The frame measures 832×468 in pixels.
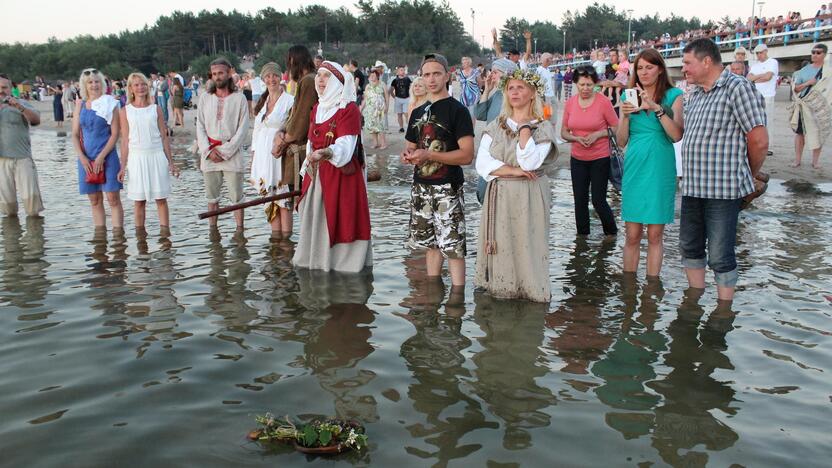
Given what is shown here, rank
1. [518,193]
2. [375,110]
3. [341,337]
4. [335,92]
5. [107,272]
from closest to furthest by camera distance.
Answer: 1. [341,337]
2. [518,193]
3. [335,92]
4. [107,272]
5. [375,110]

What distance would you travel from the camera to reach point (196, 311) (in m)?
5.99

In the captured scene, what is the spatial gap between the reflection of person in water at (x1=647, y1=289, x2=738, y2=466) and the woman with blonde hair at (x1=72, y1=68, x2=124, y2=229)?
257 inches

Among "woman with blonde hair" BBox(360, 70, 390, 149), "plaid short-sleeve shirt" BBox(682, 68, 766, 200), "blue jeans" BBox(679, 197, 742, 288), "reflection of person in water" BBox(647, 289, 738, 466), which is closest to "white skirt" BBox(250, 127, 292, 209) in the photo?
"blue jeans" BBox(679, 197, 742, 288)

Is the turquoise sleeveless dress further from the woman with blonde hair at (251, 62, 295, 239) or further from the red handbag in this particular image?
the red handbag

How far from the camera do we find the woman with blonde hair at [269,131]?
8180 mm

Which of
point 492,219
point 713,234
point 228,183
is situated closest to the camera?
point 713,234

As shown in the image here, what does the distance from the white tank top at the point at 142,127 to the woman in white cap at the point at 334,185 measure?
2.50 meters

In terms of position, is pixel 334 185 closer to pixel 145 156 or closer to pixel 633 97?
pixel 633 97

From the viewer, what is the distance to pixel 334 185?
6.90m

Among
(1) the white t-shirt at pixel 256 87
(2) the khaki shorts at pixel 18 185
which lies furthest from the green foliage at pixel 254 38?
(2) the khaki shorts at pixel 18 185

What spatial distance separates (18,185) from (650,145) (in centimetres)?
814

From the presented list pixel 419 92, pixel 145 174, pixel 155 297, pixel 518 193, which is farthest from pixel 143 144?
pixel 518 193

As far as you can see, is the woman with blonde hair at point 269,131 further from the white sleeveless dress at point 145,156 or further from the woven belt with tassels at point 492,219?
the woven belt with tassels at point 492,219

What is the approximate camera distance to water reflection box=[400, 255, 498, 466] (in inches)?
150
